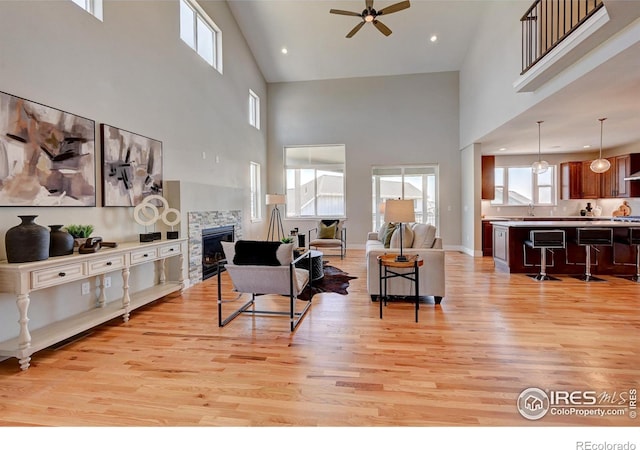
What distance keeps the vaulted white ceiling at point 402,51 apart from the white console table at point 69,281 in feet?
18.2

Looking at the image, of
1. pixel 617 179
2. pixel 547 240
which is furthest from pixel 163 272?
pixel 617 179

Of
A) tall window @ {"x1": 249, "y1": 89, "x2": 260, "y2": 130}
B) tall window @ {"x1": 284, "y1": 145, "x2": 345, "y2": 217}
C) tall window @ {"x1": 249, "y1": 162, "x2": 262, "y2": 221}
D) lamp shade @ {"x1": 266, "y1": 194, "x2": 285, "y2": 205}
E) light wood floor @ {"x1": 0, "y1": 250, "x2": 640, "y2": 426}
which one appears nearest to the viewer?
light wood floor @ {"x1": 0, "y1": 250, "x2": 640, "y2": 426}

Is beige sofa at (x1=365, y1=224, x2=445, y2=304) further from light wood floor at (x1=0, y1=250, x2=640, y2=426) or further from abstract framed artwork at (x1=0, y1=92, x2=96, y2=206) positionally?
abstract framed artwork at (x1=0, y1=92, x2=96, y2=206)

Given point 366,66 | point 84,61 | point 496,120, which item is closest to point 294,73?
point 366,66

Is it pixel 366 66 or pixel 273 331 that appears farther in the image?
pixel 366 66

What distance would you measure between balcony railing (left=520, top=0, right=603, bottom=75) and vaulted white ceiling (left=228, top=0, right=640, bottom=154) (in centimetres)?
50

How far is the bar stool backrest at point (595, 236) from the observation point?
526cm

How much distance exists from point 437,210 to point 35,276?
8411 mm

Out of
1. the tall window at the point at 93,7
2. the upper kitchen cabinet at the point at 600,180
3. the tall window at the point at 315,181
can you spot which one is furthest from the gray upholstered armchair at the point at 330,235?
the upper kitchen cabinet at the point at 600,180

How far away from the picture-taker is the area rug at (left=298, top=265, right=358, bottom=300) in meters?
4.55

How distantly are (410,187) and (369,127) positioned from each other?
1952 mm

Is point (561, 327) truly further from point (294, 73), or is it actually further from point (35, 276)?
point (294, 73)

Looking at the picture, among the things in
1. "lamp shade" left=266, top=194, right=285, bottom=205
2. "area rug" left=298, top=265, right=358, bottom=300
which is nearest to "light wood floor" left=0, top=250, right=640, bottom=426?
"area rug" left=298, top=265, right=358, bottom=300
